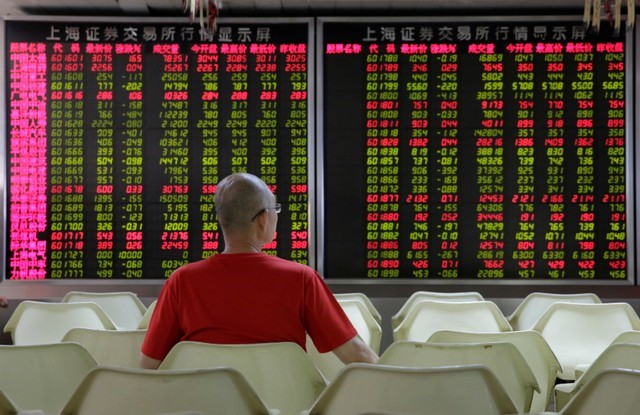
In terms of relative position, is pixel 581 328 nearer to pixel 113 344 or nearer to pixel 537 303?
pixel 537 303

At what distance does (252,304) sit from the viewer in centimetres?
253

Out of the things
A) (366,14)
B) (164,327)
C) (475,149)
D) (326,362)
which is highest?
(366,14)

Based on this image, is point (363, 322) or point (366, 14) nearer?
point (363, 322)

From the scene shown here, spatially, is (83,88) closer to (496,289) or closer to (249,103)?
(249,103)

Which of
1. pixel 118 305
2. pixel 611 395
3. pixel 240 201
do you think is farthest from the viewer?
pixel 118 305

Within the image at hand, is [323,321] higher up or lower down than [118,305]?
higher up

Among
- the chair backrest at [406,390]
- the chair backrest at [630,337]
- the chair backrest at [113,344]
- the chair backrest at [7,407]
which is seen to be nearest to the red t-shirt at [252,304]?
the chair backrest at [406,390]

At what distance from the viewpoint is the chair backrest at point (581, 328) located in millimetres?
4684

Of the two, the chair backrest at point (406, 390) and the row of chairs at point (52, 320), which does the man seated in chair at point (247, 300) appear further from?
the row of chairs at point (52, 320)

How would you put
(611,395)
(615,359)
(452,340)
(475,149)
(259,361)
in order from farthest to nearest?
(475,149)
(452,340)
(615,359)
(259,361)
(611,395)

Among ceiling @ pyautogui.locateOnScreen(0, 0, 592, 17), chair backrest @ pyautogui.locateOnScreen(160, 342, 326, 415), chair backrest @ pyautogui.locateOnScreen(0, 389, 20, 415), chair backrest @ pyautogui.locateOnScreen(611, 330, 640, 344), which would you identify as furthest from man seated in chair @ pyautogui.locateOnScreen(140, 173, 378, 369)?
ceiling @ pyautogui.locateOnScreen(0, 0, 592, 17)

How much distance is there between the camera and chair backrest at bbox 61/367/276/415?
192 centimetres

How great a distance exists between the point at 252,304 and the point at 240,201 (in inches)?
13.4

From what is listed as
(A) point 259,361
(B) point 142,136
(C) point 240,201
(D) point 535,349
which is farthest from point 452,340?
Result: (B) point 142,136
